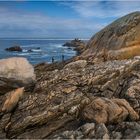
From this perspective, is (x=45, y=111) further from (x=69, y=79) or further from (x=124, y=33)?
(x=124, y=33)

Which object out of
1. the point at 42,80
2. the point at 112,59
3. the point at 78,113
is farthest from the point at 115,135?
the point at 112,59

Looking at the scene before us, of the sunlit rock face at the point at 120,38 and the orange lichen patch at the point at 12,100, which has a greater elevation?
the sunlit rock face at the point at 120,38

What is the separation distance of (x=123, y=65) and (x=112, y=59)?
2210 mm

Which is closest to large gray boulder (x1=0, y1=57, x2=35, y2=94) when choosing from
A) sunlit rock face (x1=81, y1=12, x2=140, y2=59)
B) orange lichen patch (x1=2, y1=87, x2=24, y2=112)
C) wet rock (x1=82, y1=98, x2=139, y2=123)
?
orange lichen patch (x1=2, y1=87, x2=24, y2=112)

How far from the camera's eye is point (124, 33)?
2261 centimetres

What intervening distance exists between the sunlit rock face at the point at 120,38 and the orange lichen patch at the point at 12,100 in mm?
7172

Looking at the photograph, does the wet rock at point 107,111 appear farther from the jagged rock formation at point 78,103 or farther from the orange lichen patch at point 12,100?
the orange lichen patch at point 12,100

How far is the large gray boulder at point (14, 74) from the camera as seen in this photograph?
18.2 m

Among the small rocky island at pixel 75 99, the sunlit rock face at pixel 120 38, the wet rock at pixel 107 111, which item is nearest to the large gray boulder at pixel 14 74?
the small rocky island at pixel 75 99

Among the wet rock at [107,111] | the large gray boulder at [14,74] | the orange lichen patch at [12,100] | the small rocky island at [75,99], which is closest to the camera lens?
the small rocky island at [75,99]

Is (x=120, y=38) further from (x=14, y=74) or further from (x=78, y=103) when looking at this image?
(x=14, y=74)

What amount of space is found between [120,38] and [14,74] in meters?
8.16

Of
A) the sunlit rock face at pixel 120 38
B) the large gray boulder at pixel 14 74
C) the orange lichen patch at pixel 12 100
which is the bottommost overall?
the orange lichen patch at pixel 12 100

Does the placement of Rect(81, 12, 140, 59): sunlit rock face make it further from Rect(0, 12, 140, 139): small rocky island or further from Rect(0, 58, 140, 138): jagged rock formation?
Rect(0, 58, 140, 138): jagged rock formation
